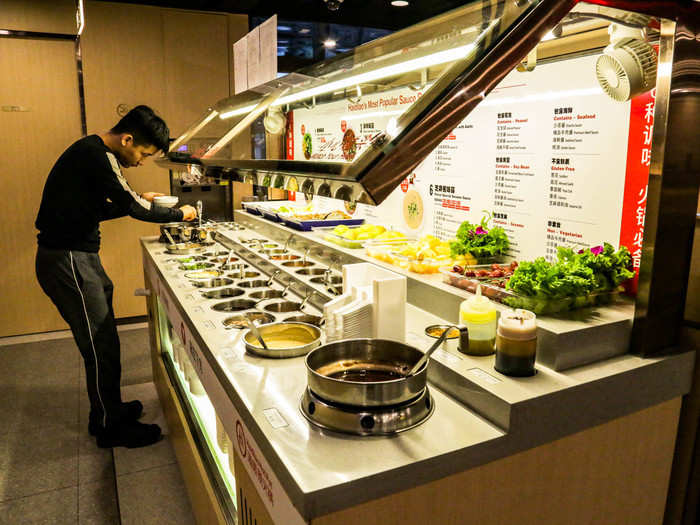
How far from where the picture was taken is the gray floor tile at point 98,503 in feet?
9.47

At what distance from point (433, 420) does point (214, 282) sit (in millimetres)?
2007

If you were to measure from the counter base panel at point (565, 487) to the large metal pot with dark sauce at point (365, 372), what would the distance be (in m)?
0.26

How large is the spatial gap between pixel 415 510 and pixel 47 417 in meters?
3.63

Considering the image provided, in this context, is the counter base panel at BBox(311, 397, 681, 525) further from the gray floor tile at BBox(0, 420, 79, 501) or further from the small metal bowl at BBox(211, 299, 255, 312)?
the gray floor tile at BBox(0, 420, 79, 501)

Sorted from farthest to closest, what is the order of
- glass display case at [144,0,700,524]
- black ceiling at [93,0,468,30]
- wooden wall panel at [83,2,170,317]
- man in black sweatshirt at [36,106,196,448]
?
black ceiling at [93,0,468,30] < wooden wall panel at [83,2,170,317] < man in black sweatshirt at [36,106,196,448] < glass display case at [144,0,700,524]

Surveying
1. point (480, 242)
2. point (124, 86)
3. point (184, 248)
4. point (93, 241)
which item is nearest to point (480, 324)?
point (480, 242)

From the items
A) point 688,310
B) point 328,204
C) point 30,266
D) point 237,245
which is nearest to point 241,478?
point 688,310

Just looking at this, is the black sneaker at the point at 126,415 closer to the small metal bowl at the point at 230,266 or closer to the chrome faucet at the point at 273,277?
the small metal bowl at the point at 230,266

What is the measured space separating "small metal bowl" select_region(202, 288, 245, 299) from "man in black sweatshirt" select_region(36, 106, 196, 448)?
1.03 metres

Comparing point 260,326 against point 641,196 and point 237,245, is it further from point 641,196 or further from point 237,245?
point 237,245

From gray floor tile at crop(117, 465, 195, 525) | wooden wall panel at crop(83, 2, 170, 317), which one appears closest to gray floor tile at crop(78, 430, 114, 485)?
gray floor tile at crop(117, 465, 195, 525)

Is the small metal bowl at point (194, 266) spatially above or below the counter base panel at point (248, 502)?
above

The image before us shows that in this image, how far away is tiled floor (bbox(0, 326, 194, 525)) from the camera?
9.70ft

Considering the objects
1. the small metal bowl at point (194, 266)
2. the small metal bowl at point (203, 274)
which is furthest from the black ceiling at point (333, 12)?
the small metal bowl at point (203, 274)
